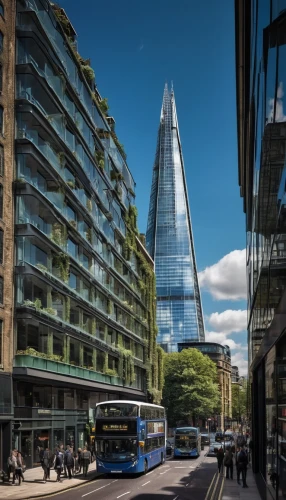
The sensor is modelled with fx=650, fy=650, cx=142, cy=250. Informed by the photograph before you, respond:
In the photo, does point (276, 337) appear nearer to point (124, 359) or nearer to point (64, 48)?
point (64, 48)

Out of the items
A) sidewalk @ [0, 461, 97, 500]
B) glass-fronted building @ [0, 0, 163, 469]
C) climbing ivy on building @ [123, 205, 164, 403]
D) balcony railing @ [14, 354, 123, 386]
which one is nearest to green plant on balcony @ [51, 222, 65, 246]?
glass-fronted building @ [0, 0, 163, 469]

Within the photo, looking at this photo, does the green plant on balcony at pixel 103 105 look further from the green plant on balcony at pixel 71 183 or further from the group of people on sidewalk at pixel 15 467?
the group of people on sidewalk at pixel 15 467

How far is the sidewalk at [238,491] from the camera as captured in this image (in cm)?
2764

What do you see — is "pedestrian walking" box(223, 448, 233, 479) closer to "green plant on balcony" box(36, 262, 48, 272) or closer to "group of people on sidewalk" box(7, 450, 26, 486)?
Answer: "group of people on sidewalk" box(7, 450, 26, 486)

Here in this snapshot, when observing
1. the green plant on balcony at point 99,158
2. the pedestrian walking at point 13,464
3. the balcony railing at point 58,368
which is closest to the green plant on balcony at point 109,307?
the balcony railing at point 58,368

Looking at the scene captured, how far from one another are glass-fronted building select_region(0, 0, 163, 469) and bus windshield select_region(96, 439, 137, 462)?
571cm

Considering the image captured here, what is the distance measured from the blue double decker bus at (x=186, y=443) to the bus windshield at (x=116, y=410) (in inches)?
882

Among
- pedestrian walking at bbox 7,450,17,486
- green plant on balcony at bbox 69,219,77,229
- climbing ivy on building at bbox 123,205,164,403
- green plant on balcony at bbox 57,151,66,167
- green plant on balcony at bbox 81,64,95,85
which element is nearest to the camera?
pedestrian walking at bbox 7,450,17,486

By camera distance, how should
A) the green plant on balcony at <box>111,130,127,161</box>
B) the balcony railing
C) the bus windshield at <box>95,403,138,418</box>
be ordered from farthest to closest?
the green plant on balcony at <box>111,130,127,161</box> → the balcony railing → the bus windshield at <box>95,403,138,418</box>

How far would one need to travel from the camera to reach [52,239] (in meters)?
44.8

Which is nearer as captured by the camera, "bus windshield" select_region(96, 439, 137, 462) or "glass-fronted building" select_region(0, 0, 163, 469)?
"bus windshield" select_region(96, 439, 137, 462)

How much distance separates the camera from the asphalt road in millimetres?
28484

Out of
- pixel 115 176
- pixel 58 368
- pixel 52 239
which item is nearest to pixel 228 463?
pixel 58 368

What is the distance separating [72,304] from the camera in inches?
1975
